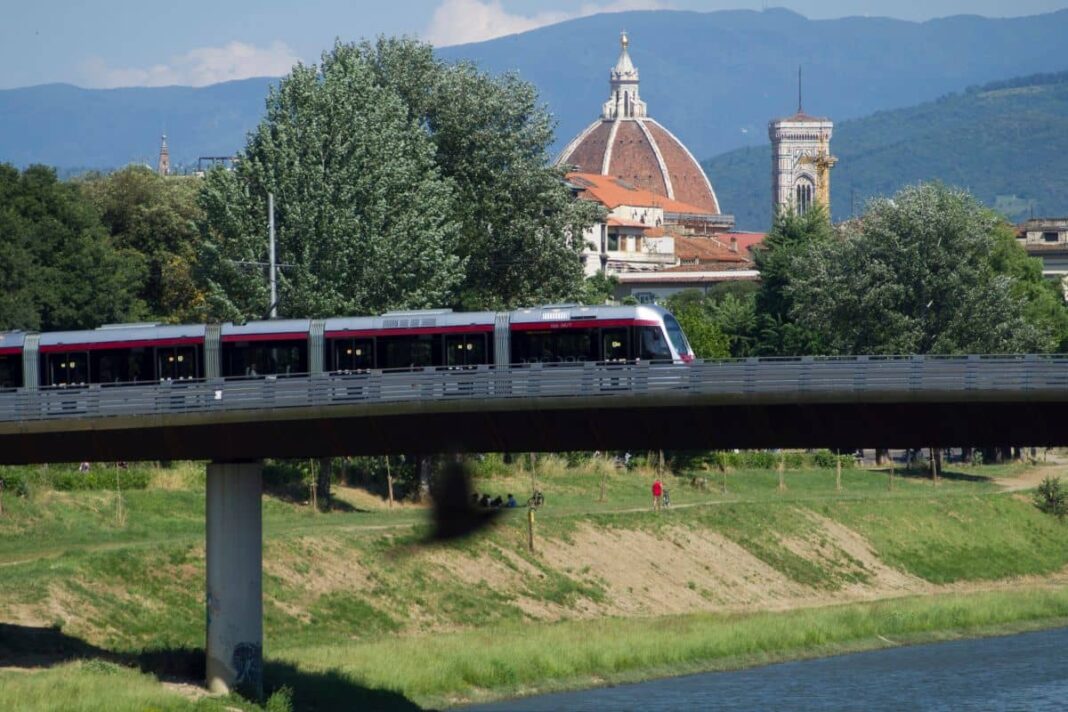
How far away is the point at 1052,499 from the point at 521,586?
4661 centimetres

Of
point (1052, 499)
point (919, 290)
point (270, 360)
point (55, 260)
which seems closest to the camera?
point (270, 360)

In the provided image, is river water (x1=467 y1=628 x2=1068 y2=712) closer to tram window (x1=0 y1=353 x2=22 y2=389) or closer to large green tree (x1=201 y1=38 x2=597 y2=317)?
tram window (x1=0 y1=353 x2=22 y2=389)

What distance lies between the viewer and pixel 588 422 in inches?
2259

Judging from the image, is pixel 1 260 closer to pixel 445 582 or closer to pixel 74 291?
pixel 74 291

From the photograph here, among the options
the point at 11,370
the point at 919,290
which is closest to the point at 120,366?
the point at 11,370

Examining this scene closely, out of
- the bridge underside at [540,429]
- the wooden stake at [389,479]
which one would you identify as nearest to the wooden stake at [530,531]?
the wooden stake at [389,479]

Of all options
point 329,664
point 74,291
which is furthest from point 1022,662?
point 74,291

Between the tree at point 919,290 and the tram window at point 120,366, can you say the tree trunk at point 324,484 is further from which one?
the tree at point 919,290

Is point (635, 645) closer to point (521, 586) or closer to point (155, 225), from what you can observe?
point (521, 586)

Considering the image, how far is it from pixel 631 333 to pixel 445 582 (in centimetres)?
2279

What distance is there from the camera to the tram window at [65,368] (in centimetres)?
7188

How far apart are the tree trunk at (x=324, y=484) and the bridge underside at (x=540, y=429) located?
33.0 m

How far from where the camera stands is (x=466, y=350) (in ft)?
224

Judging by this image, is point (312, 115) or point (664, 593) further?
point (312, 115)
